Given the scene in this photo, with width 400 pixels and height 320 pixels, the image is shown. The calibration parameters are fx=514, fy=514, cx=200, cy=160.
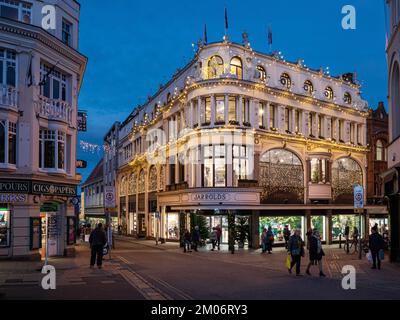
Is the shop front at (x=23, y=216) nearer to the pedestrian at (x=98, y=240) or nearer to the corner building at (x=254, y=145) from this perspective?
the pedestrian at (x=98, y=240)

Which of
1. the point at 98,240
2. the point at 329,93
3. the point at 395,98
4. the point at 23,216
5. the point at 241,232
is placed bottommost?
the point at 241,232

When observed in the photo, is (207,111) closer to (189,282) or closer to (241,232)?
(241,232)

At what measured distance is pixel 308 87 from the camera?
43094 mm

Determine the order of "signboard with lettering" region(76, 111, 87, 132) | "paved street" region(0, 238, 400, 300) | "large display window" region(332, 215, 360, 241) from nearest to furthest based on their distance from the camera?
1. "paved street" region(0, 238, 400, 300)
2. "signboard with lettering" region(76, 111, 87, 132)
3. "large display window" region(332, 215, 360, 241)

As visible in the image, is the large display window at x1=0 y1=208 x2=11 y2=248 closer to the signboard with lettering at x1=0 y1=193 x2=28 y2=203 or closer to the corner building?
the signboard with lettering at x1=0 y1=193 x2=28 y2=203

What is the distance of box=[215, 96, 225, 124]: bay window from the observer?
36656mm

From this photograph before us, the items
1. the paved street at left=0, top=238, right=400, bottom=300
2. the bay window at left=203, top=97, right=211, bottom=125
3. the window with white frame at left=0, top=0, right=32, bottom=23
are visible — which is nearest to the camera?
the paved street at left=0, top=238, right=400, bottom=300

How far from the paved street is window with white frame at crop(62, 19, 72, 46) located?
39.9 feet

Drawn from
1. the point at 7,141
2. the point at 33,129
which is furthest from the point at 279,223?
the point at 7,141

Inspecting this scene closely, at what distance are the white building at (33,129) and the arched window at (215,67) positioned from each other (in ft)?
38.7

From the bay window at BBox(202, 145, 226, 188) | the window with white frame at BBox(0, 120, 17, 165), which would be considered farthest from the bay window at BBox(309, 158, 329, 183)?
the window with white frame at BBox(0, 120, 17, 165)

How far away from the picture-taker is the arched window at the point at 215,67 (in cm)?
3691

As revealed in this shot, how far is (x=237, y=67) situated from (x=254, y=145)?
5.81 m
